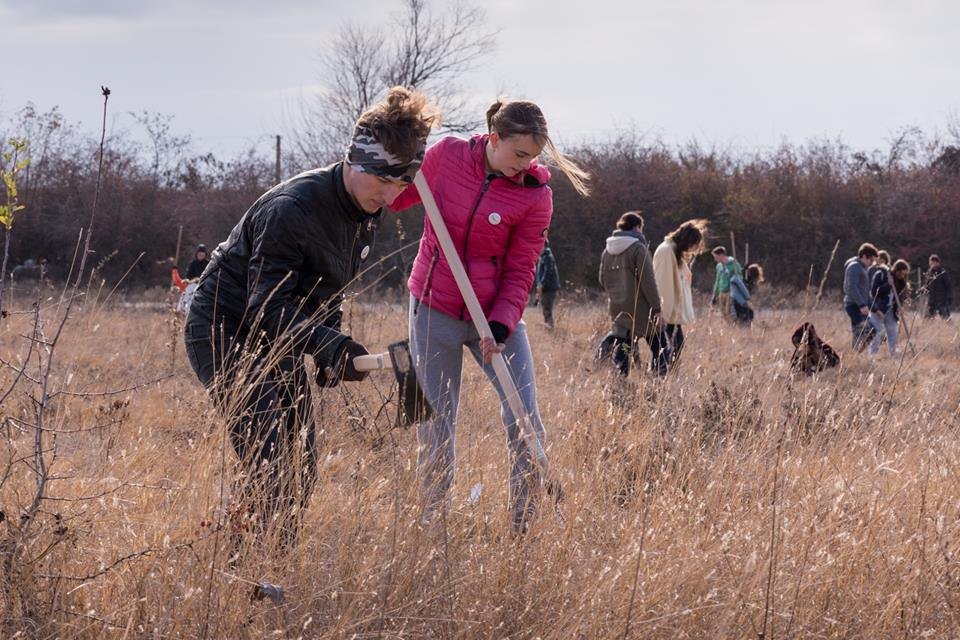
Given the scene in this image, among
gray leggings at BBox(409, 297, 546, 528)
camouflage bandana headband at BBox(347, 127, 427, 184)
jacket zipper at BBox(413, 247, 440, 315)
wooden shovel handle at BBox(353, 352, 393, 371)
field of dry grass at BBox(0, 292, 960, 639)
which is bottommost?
field of dry grass at BBox(0, 292, 960, 639)

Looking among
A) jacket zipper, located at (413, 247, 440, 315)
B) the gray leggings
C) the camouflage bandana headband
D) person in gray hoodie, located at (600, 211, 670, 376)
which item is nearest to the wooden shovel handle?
the gray leggings

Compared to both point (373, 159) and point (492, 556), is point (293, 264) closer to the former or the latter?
point (373, 159)

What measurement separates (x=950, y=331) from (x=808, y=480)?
10959mm

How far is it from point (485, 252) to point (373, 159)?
2.56ft

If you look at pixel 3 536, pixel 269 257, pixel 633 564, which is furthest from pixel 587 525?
pixel 3 536

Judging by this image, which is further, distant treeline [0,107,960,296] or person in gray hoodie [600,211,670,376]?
distant treeline [0,107,960,296]

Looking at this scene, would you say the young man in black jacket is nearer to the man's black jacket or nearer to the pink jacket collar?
the man's black jacket

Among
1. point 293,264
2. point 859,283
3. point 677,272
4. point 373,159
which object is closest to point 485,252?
point 373,159

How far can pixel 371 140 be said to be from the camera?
3.24 m

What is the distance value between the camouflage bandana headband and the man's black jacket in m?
0.12

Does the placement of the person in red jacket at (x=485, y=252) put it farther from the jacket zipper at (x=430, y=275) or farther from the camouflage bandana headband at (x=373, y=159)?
the camouflage bandana headband at (x=373, y=159)

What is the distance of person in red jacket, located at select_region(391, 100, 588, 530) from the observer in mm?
3715

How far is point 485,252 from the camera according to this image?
12.8ft

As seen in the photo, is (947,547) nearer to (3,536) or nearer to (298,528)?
(298,528)
